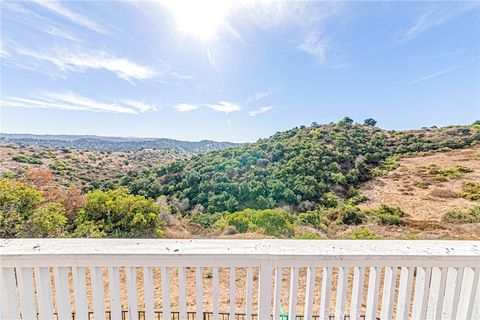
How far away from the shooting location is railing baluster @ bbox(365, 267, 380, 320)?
39.0 inches

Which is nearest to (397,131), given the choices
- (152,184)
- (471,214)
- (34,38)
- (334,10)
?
(471,214)

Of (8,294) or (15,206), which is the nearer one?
(8,294)

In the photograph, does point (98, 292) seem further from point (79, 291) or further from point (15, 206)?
point (15, 206)

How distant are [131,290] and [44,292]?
1.08ft

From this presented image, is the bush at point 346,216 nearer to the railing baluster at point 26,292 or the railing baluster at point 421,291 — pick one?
the railing baluster at point 421,291

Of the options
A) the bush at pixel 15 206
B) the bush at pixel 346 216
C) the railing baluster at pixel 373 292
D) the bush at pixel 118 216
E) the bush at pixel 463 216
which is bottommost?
the bush at pixel 346 216

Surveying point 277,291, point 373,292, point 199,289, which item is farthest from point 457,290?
point 199,289

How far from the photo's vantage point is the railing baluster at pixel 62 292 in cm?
94

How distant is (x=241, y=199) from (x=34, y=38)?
898cm

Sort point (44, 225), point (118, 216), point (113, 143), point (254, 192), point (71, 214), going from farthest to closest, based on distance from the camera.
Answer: point (113, 143)
point (254, 192)
point (118, 216)
point (71, 214)
point (44, 225)

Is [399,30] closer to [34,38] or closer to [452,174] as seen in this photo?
[34,38]

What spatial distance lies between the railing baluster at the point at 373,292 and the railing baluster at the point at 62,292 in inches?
47.4

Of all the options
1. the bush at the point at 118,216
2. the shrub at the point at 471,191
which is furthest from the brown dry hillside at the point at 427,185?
the bush at the point at 118,216

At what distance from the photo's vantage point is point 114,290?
3.24 feet
